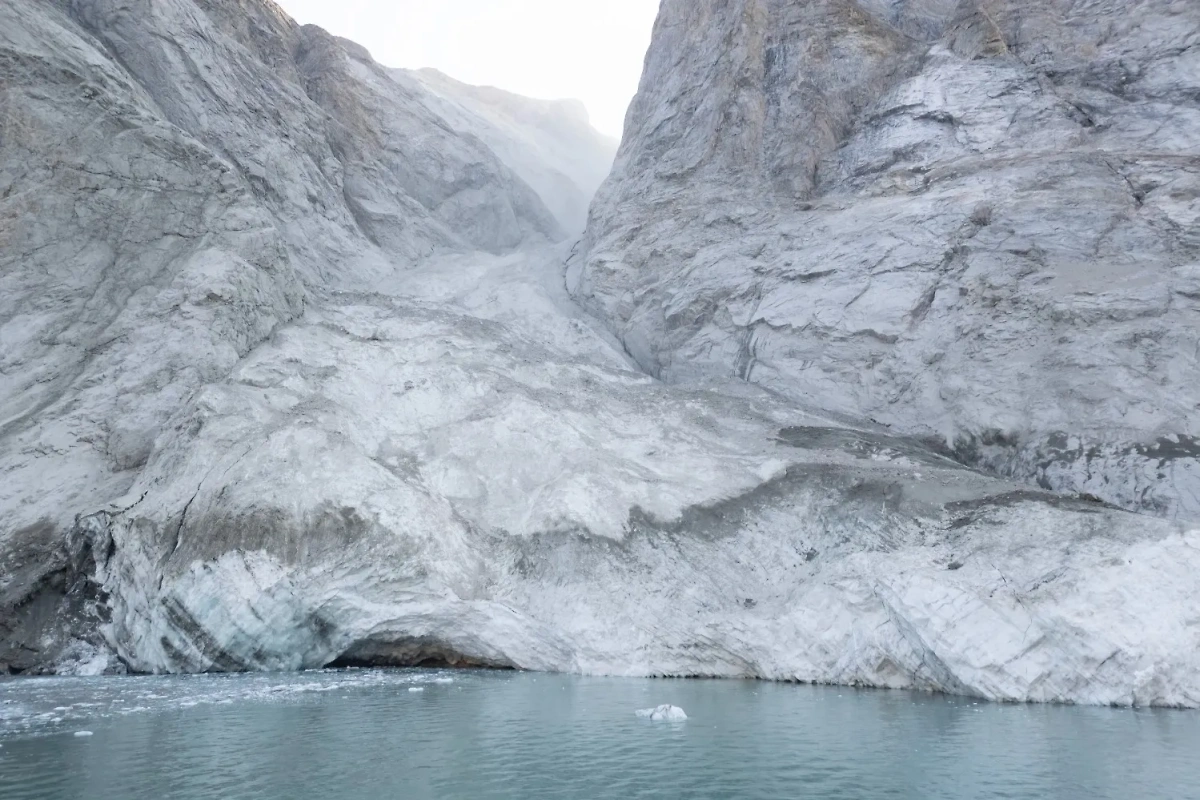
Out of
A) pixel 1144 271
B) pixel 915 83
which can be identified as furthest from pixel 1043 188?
pixel 915 83

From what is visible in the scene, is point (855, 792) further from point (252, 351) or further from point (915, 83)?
point (915, 83)

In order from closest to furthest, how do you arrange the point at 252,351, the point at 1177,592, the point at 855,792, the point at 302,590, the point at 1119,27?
1. the point at 855,792
2. the point at 1177,592
3. the point at 302,590
4. the point at 252,351
5. the point at 1119,27

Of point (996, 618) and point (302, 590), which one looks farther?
point (302, 590)

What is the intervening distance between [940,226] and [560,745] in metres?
24.1

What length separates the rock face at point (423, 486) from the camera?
19.4 m

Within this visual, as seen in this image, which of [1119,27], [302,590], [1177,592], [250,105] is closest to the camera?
[1177,592]

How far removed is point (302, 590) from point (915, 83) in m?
30.3

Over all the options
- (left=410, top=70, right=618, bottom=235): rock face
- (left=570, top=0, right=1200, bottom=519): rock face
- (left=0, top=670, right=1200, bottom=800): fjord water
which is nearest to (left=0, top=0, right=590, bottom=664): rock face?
(left=0, top=670, right=1200, bottom=800): fjord water

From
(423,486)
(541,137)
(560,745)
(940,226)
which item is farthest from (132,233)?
(541,137)

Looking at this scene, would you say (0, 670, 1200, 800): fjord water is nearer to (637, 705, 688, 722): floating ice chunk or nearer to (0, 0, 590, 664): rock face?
(637, 705, 688, 722): floating ice chunk

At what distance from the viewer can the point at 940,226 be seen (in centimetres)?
3041

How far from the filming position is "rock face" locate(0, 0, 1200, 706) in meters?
19.4

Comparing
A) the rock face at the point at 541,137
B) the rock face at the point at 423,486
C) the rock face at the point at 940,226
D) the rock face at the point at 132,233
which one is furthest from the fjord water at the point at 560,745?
the rock face at the point at 541,137

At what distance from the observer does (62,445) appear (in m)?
25.1
